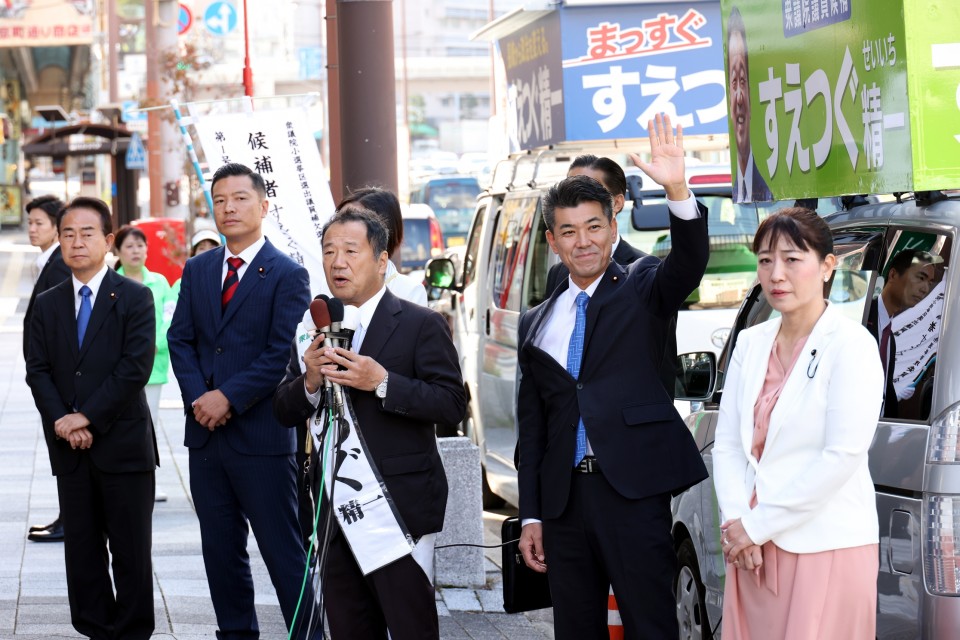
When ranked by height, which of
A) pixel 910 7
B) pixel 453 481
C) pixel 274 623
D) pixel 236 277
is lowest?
pixel 274 623

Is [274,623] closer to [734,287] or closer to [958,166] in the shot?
[734,287]

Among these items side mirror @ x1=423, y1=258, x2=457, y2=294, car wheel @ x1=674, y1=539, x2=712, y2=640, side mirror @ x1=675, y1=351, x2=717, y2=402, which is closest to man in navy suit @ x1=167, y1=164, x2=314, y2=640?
car wheel @ x1=674, y1=539, x2=712, y2=640

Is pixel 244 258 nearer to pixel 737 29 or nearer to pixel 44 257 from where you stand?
pixel 737 29

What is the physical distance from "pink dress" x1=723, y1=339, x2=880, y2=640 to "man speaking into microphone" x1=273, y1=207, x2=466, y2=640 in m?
1.16

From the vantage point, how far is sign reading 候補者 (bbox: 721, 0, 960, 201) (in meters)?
3.58

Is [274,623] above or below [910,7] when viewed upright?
below

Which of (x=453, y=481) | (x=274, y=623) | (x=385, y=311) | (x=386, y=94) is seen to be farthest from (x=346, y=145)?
(x=385, y=311)

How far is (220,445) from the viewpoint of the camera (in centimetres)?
580

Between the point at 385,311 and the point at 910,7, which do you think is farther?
the point at 385,311

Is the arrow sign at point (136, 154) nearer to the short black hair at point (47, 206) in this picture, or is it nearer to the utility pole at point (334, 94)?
the utility pole at point (334, 94)

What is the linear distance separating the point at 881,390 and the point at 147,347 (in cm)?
352

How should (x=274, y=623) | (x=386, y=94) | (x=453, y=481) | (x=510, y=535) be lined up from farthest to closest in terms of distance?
(x=386, y=94)
(x=453, y=481)
(x=274, y=623)
(x=510, y=535)

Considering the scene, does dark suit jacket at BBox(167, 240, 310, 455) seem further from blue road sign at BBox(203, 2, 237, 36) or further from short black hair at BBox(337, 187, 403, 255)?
blue road sign at BBox(203, 2, 237, 36)

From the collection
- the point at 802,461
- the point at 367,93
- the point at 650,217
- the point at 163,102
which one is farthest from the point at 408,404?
the point at 163,102
